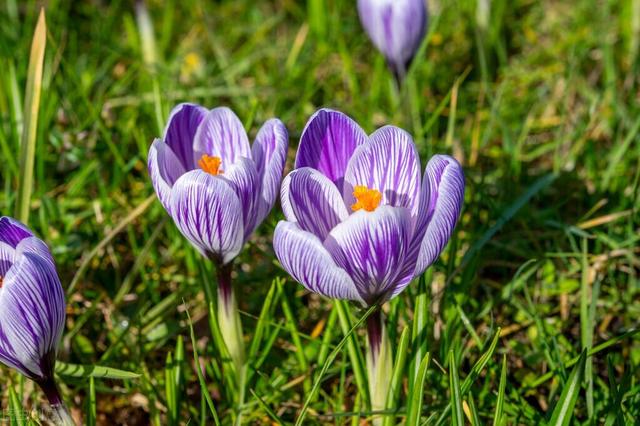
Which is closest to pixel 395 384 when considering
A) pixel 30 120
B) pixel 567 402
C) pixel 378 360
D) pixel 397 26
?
pixel 378 360

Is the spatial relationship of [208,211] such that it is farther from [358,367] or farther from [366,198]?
[358,367]

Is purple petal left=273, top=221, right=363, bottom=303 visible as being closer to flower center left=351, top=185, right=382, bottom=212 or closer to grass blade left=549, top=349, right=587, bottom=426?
flower center left=351, top=185, right=382, bottom=212

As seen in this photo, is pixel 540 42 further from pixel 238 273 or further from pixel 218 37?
pixel 238 273

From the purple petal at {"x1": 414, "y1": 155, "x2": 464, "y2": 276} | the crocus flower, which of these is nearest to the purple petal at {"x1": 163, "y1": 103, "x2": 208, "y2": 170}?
the purple petal at {"x1": 414, "y1": 155, "x2": 464, "y2": 276}

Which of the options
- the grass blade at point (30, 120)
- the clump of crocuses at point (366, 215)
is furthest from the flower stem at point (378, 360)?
the grass blade at point (30, 120)

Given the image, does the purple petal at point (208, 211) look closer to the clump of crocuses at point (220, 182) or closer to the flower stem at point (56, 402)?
the clump of crocuses at point (220, 182)

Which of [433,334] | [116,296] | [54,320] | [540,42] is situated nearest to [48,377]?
[54,320]
